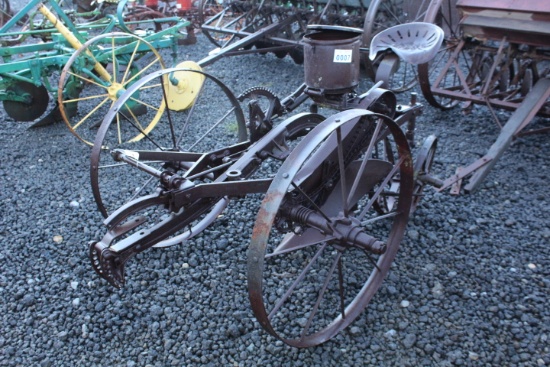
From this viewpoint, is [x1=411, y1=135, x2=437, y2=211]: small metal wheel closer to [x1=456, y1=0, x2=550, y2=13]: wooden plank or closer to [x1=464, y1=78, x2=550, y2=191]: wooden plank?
[x1=464, y1=78, x2=550, y2=191]: wooden plank

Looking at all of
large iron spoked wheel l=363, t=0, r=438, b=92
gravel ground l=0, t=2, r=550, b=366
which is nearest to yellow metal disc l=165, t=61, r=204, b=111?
gravel ground l=0, t=2, r=550, b=366

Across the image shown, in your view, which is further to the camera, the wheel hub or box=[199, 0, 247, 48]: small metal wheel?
box=[199, 0, 247, 48]: small metal wheel

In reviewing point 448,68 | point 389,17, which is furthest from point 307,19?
point 448,68

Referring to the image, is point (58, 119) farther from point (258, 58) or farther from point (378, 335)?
point (378, 335)

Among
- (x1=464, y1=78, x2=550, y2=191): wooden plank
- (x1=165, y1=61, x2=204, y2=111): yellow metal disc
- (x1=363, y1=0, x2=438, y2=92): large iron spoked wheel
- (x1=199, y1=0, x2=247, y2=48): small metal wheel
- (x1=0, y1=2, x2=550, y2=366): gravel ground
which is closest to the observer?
(x1=0, y1=2, x2=550, y2=366): gravel ground

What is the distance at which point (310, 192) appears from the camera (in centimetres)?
249

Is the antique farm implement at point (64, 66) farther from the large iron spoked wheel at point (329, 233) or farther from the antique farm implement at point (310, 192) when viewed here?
the large iron spoked wheel at point (329, 233)

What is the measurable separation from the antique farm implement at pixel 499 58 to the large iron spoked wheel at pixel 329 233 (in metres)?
0.85

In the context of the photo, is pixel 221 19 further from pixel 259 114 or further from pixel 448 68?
pixel 259 114

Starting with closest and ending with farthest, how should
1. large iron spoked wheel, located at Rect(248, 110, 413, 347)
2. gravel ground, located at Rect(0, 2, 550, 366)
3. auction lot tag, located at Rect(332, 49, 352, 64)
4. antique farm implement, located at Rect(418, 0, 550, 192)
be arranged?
large iron spoked wheel, located at Rect(248, 110, 413, 347)
gravel ground, located at Rect(0, 2, 550, 366)
auction lot tag, located at Rect(332, 49, 352, 64)
antique farm implement, located at Rect(418, 0, 550, 192)

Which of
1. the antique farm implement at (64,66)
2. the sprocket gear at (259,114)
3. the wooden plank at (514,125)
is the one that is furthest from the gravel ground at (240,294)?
the antique farm implement at (64,66)

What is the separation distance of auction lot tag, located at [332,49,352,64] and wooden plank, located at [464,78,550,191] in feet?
4.77

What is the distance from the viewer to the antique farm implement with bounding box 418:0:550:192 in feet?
12.1

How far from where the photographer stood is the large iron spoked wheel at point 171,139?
109 inches
